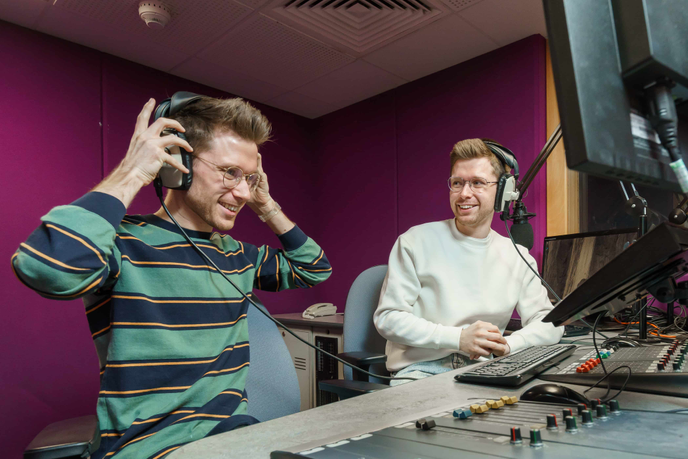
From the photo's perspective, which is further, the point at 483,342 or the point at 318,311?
the point at 318,311

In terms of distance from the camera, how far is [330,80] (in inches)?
123

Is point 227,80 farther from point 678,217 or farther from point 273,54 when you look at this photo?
point 678,217

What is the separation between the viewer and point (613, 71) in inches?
16.9

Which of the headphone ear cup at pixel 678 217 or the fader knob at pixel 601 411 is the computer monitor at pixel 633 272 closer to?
the fader knob at pixel 601 411

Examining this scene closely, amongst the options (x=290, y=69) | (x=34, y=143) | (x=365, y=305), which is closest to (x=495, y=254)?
(x=365, y=305)

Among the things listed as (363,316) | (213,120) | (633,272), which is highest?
(213,120)

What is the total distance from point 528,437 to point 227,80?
309 cm

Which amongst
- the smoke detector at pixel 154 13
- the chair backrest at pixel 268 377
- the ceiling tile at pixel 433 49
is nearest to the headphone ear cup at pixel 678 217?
the chair backrest at pixel 268 377

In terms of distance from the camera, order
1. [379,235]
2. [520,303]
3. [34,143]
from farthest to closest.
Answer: [379,235] → [34,143] → [520,303]

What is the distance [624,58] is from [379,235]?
2928 mm

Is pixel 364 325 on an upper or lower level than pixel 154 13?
lower

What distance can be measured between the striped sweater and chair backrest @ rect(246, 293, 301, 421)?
67mm

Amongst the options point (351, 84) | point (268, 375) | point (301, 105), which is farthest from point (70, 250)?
point (301, 105)

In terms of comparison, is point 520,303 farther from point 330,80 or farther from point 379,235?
point 330,80
